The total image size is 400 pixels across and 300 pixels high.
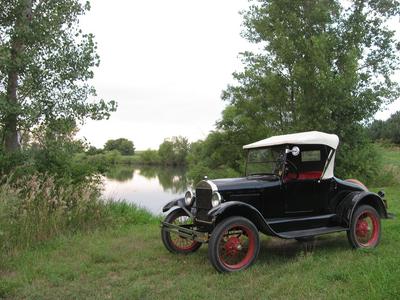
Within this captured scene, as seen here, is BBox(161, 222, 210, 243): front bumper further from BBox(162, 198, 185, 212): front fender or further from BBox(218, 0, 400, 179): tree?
BBox(218, 0, 400, 179): tree

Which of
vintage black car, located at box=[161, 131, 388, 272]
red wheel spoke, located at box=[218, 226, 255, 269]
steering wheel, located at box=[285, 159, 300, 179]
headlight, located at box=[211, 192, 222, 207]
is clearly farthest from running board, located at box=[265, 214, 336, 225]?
headlight, located at box=[211, 192, 222, 207]

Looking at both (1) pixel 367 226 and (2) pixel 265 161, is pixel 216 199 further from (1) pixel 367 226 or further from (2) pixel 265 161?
(1) pixel 367 226

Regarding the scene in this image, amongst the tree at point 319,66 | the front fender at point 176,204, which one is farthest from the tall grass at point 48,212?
the tree at point 319,66

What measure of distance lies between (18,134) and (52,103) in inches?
45.2

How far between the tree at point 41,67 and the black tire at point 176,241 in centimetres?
448

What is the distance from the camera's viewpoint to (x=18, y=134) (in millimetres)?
10539

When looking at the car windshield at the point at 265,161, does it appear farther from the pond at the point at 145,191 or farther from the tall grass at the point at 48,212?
the tall grass at the point at 48,212

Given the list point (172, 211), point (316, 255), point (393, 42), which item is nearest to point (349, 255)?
point (316, 255)

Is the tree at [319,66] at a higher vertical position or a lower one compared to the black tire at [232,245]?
higher

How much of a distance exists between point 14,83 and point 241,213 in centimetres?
680

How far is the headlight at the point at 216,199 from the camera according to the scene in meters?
6.07

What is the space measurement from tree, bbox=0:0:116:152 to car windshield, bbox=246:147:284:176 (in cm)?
457

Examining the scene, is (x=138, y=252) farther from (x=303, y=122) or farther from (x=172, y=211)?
(x=303, y=122)

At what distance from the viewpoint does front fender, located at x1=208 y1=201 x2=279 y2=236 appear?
583 centimetres
